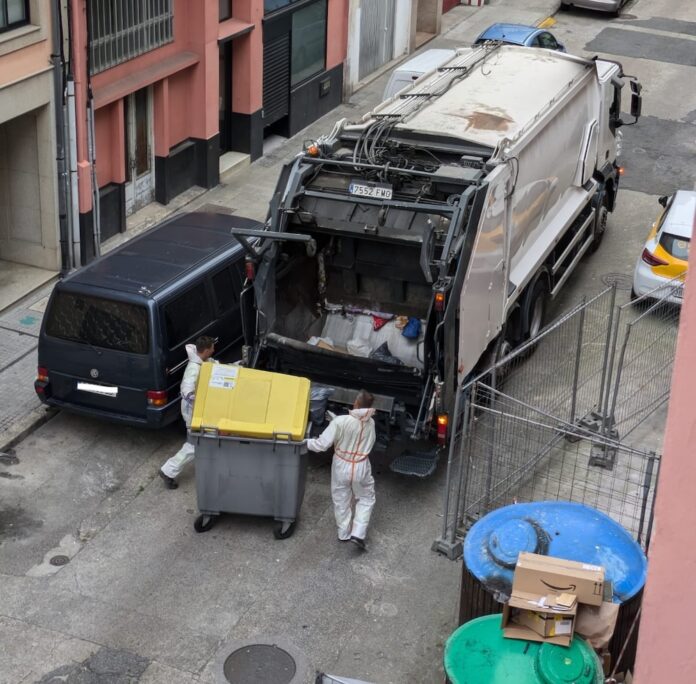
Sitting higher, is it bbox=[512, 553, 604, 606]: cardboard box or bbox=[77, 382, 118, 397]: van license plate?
bbox=[512, 553, 604, 606]: cardboard box

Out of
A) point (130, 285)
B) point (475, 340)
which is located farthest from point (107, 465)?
point (475, 340)

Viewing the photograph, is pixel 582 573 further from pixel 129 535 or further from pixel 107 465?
pixel 107 465

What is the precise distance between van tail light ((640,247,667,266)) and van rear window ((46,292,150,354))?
20.5ft

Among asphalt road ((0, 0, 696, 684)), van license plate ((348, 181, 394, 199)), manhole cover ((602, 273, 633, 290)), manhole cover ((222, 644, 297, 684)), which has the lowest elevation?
manhole cover ((222, 644, 297, 684))

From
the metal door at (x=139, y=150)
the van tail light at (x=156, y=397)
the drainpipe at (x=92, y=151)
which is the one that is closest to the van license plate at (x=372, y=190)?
A: the van tail light at (x=156, y=397)

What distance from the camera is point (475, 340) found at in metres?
11.4

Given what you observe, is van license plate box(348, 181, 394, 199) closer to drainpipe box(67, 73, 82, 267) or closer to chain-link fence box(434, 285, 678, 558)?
chain-link fence box(434, 285, 678, 558)

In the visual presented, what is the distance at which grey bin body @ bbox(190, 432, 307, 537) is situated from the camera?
10258mm

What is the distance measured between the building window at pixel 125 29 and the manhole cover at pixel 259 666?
8525 mm

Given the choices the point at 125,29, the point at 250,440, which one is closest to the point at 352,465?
the point at 250,440

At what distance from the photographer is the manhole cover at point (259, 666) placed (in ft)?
29.8

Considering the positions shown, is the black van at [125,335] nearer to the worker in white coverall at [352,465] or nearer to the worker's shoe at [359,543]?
the worker in white coverall at [352,465]

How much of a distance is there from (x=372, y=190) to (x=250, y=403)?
2.26m

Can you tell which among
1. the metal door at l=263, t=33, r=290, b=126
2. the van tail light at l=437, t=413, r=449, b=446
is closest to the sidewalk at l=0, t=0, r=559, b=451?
the metal door at l=263, t=33, r=290, b=126
